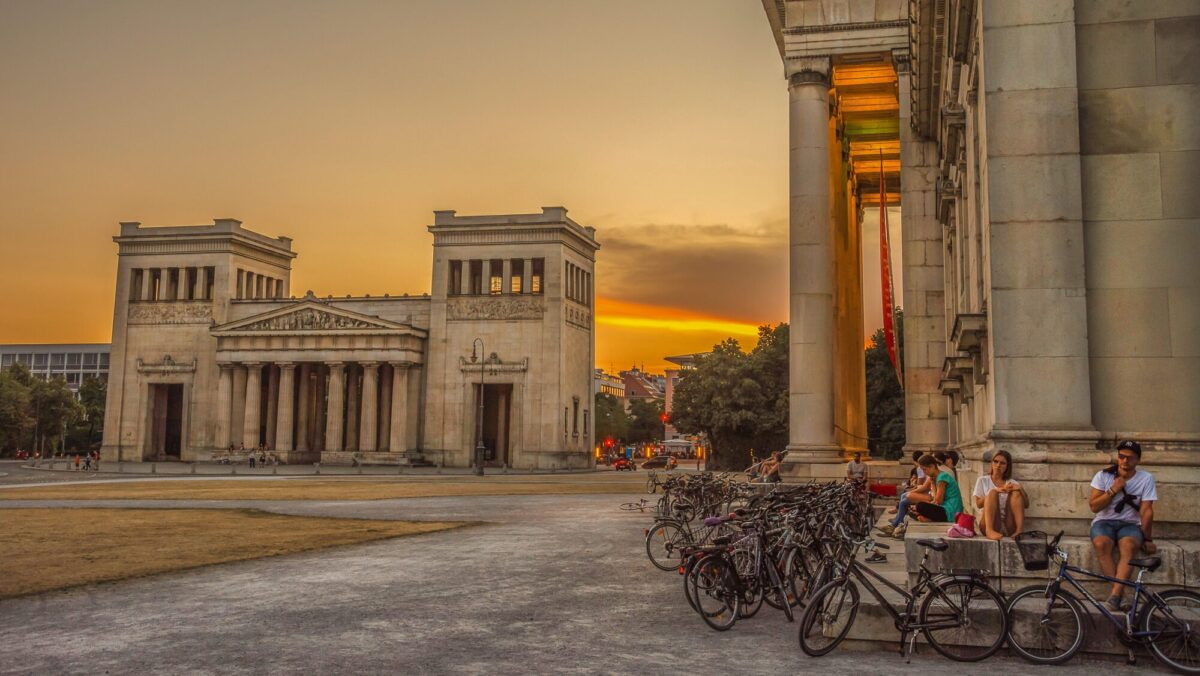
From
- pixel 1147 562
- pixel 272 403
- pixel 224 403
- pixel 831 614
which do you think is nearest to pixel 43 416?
pixel 224 403

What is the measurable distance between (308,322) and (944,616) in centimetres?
9690

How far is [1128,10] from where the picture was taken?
11.4 metres

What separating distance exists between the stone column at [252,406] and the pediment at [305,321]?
12.8 ft

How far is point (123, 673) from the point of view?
30.8ft

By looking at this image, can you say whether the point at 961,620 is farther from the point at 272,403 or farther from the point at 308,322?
the point at 272,403

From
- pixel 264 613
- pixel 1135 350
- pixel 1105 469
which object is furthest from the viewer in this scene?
pixel 264 613

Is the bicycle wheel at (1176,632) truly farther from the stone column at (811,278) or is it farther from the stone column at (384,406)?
the stone column at (384,406)

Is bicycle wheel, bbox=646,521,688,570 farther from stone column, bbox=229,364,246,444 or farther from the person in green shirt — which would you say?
stone column, bbox=229,364,246,444

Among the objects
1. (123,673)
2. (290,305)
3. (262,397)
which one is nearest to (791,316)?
(123,673)

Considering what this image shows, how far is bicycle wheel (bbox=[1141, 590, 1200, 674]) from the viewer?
360 inches

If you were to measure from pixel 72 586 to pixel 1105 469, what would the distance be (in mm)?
13458

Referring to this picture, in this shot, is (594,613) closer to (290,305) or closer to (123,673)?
(123,673)

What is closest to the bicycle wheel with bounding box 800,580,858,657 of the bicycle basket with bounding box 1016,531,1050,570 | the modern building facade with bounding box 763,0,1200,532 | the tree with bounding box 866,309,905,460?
the bicycle basket with bounding box 1016,531,1050,570

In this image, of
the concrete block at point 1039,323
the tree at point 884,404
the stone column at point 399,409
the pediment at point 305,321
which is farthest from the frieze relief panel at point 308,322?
the concrete block at point 1039,323
